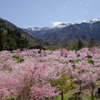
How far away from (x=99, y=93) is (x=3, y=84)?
10.1 meters

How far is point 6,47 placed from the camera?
4900 cm

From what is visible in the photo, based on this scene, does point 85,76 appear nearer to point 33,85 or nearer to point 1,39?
point 33,85

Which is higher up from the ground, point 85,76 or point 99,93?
point 85,76

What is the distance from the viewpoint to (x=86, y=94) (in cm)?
1102

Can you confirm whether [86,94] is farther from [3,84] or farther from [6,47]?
[6,47]

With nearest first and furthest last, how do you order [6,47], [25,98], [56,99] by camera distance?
[25,98]
[56,99]
[6,47]

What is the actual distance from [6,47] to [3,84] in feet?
160

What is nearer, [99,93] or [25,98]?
[25,98]

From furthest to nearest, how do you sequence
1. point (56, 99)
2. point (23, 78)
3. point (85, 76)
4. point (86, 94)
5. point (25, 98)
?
1. point (86, 94)
2. point (56, 99)
3. point (85, 76)
4. point (23, 78)
5. point (25, 98)

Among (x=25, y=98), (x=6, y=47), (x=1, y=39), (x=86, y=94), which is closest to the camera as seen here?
(x=25, y=98)

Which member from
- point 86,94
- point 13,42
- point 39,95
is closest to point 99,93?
point 86,94

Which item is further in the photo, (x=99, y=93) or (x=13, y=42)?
(x=13, y=42)

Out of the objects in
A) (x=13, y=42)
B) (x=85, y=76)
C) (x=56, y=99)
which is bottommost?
(x=56, y=99)

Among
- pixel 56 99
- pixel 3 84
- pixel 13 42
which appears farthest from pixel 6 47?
pixel 3 84
